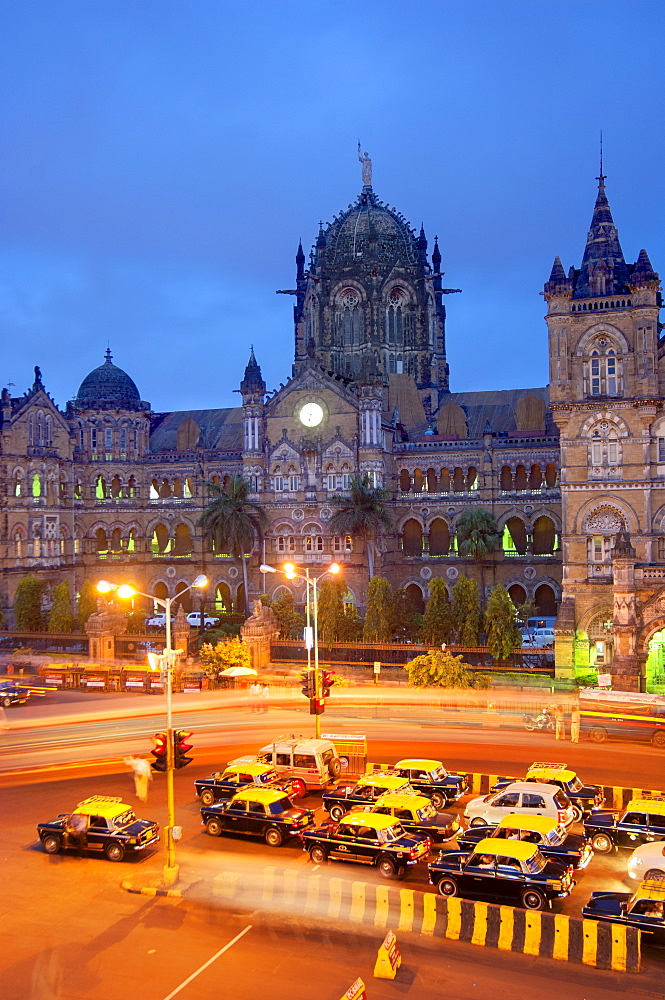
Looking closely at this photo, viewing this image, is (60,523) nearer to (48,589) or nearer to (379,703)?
(48,589)

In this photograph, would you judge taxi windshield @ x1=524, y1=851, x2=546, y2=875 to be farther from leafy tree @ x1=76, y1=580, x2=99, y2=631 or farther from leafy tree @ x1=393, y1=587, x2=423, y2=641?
leafy tree @ x1=76, y1=580, x2=99, y2=631

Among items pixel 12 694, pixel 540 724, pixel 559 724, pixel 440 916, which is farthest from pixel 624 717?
pixel 12 694

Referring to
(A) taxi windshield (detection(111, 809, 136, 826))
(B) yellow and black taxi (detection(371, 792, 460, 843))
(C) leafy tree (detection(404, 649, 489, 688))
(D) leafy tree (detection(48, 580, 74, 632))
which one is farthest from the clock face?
(A) taxi windshield (detection(111, 809, 136, 826))

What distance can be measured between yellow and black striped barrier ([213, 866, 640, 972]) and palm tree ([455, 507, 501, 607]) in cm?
4456

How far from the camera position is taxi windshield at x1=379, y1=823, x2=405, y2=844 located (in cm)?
2394

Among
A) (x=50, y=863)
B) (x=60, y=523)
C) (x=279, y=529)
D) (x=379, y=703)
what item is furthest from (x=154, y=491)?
(x=50, y=863)

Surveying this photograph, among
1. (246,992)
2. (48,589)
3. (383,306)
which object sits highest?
(383,306)

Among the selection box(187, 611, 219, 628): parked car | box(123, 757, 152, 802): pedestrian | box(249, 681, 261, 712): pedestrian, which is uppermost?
box(187, 611, 219, 628): parked car

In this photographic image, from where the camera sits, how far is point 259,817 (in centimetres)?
2611

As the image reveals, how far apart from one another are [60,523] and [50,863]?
184ft

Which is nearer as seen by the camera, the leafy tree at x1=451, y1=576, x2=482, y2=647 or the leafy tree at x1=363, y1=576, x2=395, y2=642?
the leafy tree at x1=451, y1=576, x2=482, y2=647

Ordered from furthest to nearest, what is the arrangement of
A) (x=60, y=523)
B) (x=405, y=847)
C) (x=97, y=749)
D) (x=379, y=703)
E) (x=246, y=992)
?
(x=60, y=523) < (x=379, y=703) < (x=97, y=749) < (x=405, y=847) < (x=246, y=992)

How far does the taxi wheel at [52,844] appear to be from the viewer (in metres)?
25.6

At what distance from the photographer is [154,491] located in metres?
83.5
